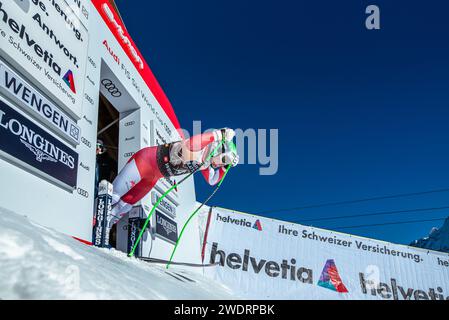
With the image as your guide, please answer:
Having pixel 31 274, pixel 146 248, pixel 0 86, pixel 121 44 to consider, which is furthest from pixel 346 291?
pixel 31 274

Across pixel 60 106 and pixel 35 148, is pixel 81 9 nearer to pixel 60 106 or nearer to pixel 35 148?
pixel 60 106

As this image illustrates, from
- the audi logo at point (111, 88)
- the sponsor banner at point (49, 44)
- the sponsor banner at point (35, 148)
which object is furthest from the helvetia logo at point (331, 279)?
the sponsor banner at point (49, 44)

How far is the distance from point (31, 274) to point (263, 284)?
8.27 m

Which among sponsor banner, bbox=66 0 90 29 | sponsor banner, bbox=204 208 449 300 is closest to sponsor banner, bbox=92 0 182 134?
sponsor banner, bbox=66 0 90 29

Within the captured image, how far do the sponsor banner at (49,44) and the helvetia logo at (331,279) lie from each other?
7190 mm

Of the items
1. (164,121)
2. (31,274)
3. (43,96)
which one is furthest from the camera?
(164,121)

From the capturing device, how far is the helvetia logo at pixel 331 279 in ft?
29.0

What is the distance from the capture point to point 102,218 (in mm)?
3738

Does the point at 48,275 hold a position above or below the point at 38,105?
below

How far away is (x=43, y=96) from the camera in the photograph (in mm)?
3234

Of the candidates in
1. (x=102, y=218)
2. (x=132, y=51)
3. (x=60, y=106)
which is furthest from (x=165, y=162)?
(x=132, y=51)

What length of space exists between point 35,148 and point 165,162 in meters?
1.89

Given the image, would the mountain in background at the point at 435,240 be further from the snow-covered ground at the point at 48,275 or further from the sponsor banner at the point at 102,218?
the snow-covered ground at the point at 48,275

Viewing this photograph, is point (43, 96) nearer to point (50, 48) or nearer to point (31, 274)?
point (50, 48)
